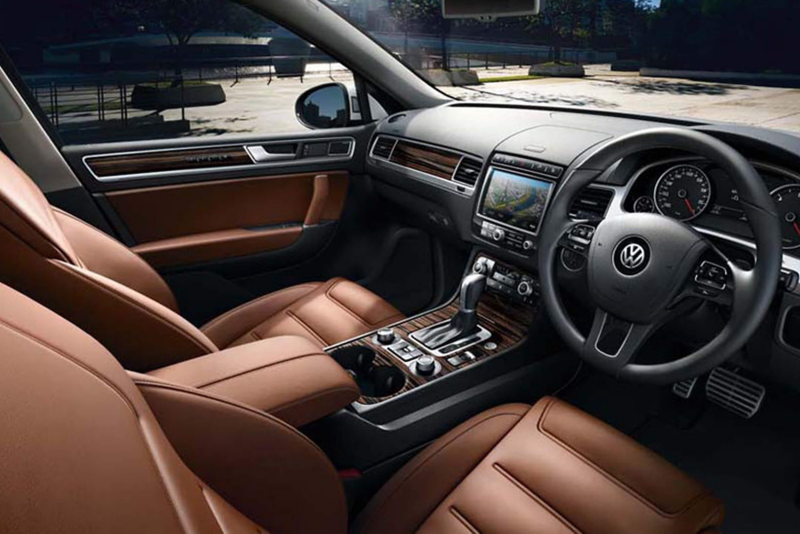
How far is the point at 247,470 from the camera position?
1.02 meters

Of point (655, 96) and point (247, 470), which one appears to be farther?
point (655, 96)

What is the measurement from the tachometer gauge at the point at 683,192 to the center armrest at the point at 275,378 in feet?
2.81

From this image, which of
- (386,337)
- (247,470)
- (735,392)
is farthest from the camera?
(386,337)

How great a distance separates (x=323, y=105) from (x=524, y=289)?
1.32 metres

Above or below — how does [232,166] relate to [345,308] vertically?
above

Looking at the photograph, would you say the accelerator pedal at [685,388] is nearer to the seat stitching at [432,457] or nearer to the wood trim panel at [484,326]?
the wood trim panel at [484,326]

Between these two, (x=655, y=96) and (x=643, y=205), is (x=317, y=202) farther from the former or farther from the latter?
(x=643, y=205)

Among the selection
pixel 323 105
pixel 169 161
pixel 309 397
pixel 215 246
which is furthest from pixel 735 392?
pixel 169 161

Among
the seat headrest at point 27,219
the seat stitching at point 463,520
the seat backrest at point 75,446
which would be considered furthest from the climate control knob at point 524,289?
the seat backrest at point 75,446

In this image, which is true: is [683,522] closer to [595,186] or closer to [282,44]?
[595,186]

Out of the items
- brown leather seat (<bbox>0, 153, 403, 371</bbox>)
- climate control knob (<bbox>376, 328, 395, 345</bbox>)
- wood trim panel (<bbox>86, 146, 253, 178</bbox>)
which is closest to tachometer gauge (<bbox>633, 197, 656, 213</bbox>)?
climate control knob (<bbox>376, 328, 395, 345</bbox>)

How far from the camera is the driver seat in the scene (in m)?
0.51

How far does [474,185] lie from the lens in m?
2.17

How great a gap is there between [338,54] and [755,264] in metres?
1.80
